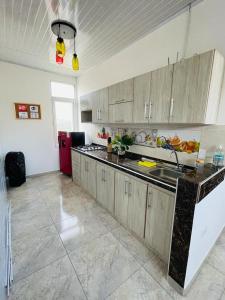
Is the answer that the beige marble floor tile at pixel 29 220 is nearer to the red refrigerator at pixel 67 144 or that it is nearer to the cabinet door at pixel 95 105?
the red refrigerator at pixel 67 144

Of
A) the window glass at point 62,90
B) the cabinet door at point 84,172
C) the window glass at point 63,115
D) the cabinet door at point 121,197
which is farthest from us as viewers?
the window glass at point 63,115

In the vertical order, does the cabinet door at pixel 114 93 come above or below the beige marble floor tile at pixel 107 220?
above

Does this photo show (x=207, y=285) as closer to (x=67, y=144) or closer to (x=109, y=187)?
(x=109, y=187)

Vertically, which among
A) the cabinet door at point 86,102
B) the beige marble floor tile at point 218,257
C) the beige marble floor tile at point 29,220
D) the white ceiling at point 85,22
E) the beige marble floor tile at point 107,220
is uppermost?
the white ceiling at point 85,22

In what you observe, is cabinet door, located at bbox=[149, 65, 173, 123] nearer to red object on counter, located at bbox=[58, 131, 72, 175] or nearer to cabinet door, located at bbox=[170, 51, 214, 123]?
cabinet door, located at bbox=[170, 51, 214, 123]

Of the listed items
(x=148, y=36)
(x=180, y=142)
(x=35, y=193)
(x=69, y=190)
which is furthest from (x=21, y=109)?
(x=180, y=142)

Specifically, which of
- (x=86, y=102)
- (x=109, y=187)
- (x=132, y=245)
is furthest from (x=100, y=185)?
(x=86, y=102)

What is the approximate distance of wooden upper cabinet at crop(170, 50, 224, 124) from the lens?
4.44 feet

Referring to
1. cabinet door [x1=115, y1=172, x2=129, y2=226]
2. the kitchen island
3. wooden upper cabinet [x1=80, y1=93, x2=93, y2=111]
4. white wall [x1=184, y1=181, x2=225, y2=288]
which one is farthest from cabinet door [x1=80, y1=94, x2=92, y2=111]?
white wall [x1=184, y1=181, x2=225, y2=288]

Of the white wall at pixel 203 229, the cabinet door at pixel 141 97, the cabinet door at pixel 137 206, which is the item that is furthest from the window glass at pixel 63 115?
the white wall at pixel 203 229

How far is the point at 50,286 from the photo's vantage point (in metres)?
1.28

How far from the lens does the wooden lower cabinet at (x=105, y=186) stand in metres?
2.15

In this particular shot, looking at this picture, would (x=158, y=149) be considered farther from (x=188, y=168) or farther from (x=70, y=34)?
(x=70, y=34)

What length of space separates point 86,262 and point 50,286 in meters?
0.37
